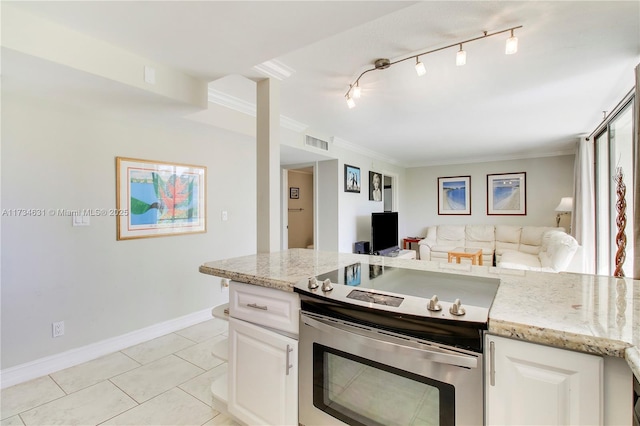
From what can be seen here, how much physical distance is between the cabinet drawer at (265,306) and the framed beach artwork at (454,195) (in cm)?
638

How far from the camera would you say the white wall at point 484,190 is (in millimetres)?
5773

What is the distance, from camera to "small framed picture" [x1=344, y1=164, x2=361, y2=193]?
502 cm

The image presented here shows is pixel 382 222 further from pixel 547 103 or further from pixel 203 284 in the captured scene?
pixel 203 284

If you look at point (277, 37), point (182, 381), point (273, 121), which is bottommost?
point (182, 381)

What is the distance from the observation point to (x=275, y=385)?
4.42 feet

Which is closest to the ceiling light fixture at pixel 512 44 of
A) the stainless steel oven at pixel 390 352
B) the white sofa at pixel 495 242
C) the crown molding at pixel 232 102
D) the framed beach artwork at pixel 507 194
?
the stainless steel oven at pixel 390 352

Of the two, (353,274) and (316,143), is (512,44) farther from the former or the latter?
(316,143)

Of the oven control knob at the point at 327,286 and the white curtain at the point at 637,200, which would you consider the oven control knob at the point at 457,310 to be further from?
the white curtain at the point at 637,200

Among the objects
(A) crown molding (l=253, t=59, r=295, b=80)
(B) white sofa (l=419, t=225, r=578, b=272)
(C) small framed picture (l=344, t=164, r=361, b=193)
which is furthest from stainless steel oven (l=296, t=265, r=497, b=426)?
(B) white sofa (l=419, t=225, r=578, b=272)

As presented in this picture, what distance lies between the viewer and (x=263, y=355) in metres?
1.39

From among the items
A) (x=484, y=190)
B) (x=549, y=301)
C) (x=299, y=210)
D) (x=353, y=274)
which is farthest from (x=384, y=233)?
(x=549, y=301)

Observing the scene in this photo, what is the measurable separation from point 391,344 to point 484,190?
6.51m

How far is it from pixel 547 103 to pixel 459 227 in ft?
12.1

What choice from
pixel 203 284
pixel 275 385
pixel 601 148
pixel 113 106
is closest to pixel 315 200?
pixel 203 284
